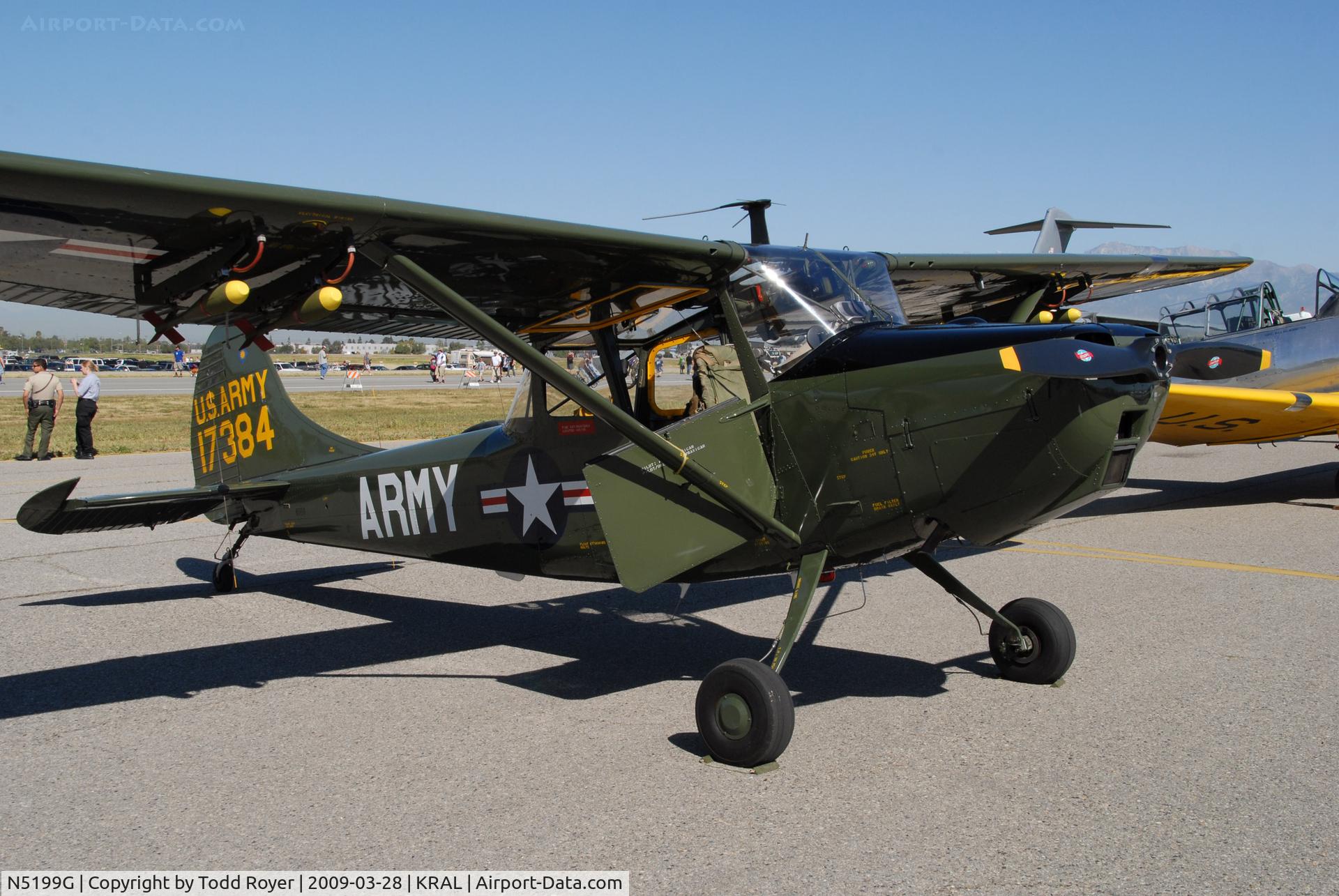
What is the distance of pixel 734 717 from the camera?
4.59 meters

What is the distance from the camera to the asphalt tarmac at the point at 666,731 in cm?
365

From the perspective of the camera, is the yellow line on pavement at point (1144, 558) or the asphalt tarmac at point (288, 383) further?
the asphalt tarmac at point (288, 383)

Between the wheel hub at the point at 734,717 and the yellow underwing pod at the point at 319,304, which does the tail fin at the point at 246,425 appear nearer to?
the yellow underwing pod at the point at 319,304

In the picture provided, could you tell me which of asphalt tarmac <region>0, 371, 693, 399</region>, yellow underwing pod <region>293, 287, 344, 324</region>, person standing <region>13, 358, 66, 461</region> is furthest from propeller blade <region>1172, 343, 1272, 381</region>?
asphalt tarmac <region>0, 371, 693, 399</region>

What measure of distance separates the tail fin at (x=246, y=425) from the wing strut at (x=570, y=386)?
318cm

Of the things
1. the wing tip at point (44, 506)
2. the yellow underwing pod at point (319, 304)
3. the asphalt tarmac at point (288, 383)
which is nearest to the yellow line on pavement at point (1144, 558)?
the yellow underwing pod at point (319, 304)

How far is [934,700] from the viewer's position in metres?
5.37

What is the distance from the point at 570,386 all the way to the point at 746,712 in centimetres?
177

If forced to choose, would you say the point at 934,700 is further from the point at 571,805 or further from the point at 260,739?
the point at 260,739

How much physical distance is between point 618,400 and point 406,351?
444ft

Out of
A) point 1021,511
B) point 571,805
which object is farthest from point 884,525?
point 571,805

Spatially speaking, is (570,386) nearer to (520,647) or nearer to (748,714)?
(748,714)

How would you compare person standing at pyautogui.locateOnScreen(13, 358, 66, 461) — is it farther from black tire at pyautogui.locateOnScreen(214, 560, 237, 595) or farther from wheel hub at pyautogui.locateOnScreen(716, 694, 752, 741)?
wheel hub at pyautogui.locateOnScreen(716, 694, 752, 741)

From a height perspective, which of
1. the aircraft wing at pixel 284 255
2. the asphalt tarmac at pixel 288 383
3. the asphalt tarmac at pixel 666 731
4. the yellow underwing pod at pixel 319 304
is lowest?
the asphalt tarmac at pixel 288 383
